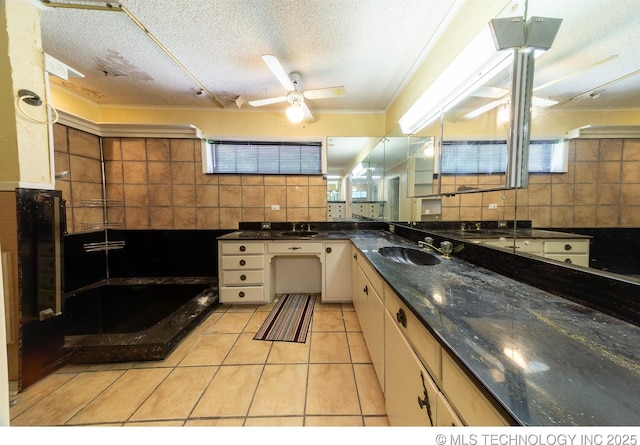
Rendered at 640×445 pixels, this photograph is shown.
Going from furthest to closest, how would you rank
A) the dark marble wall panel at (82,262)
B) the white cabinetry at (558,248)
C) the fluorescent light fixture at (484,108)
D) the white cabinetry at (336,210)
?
the white cabinetry at (336,210), the dark marble wall panel at (82,262), the fluorescent light fixture at (484,108), the white cabinetry at (558,248)

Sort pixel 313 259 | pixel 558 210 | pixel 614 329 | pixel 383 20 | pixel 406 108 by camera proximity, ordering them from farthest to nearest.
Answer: pixel 313 259 → pixel 406 108 → pixel 383 20 → pixel 558 210 → pixel 614 329

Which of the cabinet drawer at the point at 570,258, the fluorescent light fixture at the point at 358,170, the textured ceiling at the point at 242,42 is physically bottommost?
the cabinet drawer at the point at 570,258

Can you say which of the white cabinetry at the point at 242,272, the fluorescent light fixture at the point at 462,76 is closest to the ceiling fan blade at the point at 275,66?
the fluorescent light fixture at the point at 462,76

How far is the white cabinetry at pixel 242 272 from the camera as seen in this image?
232 centimetres

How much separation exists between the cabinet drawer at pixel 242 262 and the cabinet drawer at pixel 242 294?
23 cm

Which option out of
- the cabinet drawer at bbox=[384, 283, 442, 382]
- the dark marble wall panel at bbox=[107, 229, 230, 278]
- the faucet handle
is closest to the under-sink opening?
the dark marble wall panel at bbox=[107, 229, 230, 278]

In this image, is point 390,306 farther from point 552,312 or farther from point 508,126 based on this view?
point 508,126

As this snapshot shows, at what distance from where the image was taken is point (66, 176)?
7.32ft

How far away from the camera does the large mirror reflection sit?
67 cm

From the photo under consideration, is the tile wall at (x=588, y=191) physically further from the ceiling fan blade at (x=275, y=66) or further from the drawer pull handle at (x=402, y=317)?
the ceiling fan blade at (x=275, y=66)

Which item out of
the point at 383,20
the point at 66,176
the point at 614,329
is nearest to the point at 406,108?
the point at 383,20

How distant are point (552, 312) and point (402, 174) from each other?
1.85 meters

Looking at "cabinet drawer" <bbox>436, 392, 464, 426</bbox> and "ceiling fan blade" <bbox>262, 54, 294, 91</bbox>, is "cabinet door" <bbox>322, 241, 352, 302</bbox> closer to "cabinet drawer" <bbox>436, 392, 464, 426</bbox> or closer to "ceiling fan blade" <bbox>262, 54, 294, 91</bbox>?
"ceiling fan blade" <bbox>262, 54, 294, 91</bbox>
